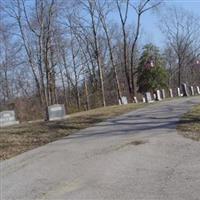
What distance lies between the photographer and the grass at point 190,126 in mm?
11986

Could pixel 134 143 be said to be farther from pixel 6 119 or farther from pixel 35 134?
pixel 6 119

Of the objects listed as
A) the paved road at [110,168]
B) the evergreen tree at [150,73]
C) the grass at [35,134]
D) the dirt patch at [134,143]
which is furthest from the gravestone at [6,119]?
the evergreen tree at [150,73]

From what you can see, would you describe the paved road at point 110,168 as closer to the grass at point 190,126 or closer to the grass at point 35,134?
the grass at point 190,126

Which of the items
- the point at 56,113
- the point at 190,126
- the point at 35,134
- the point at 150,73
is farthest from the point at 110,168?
the point at 150,73

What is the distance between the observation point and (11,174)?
31.6 feet

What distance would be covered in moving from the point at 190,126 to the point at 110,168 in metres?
4.99

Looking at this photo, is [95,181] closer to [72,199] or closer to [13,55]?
[72,199]

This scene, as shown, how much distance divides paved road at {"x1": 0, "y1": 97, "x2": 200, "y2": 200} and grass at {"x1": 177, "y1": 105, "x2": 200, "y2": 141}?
256 millimetres

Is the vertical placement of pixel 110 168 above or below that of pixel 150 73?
below

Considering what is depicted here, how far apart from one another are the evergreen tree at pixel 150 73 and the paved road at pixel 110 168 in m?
41.3

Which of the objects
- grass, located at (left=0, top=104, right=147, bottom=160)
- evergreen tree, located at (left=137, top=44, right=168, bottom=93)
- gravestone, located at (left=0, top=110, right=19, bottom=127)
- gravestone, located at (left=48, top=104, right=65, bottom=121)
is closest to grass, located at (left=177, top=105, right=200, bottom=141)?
grass, located at (left=0, top=104, right=147, bottom=160)

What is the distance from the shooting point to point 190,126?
43.9ft

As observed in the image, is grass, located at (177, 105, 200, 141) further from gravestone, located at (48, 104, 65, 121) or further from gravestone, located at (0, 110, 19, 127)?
gravestone, located at (0, 110, 19, 127)

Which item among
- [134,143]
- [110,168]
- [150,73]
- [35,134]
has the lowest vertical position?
[110,168]
